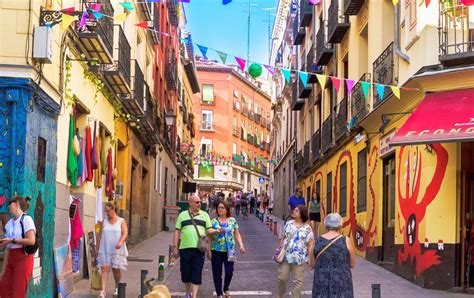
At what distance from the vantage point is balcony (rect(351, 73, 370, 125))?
17.8m

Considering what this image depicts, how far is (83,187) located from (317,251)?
22.9 feet

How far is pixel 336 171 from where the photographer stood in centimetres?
2330

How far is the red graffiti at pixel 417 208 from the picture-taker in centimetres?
1284

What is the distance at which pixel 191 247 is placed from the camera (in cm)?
1111

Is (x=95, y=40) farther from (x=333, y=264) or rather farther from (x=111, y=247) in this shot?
(x=333, y=264)

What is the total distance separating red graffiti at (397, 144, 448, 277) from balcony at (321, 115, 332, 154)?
8515 millimetres

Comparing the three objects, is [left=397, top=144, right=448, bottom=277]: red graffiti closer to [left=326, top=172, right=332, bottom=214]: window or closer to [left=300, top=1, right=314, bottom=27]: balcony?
[left=326, top=172, right=332, bottom=214]: window

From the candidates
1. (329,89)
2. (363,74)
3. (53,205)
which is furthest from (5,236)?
(329,89)

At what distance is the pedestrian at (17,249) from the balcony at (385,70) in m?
8.51

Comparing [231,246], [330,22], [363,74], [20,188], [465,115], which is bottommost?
[231,246]

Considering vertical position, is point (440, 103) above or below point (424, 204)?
above

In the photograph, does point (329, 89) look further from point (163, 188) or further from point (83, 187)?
point (83, 187)

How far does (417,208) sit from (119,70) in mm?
6830

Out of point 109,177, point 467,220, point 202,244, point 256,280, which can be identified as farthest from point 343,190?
point 202,244
